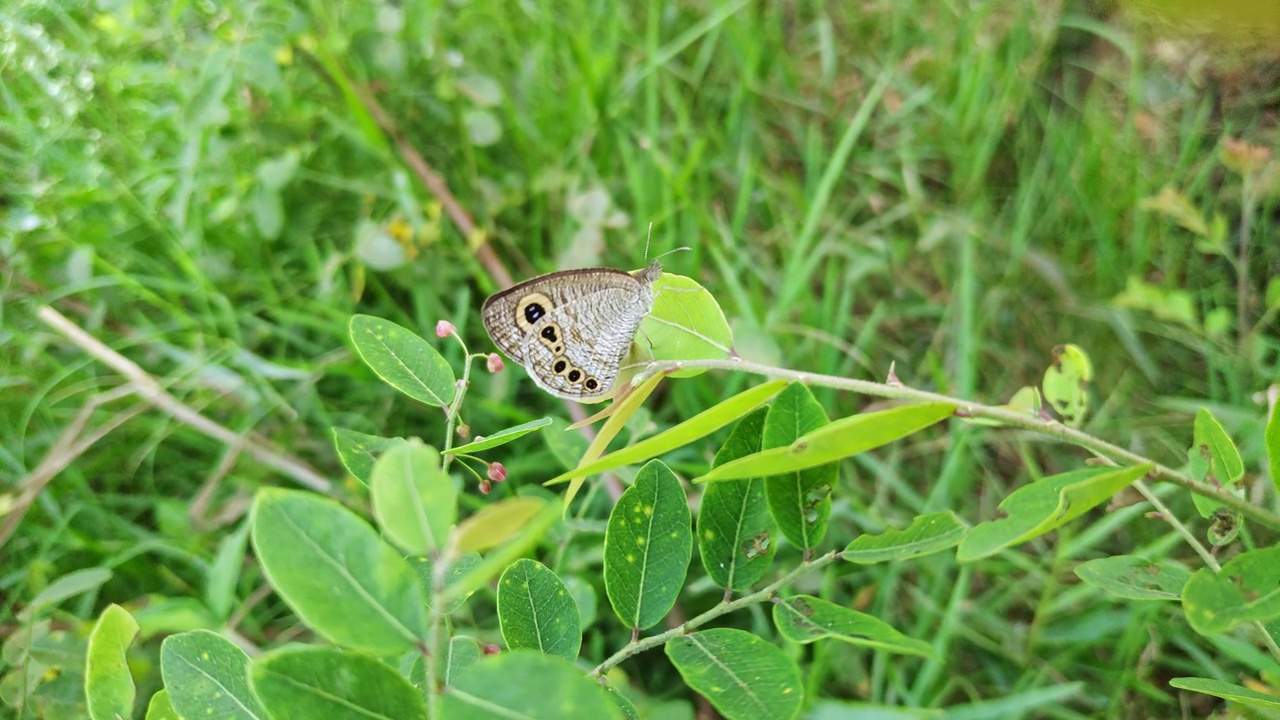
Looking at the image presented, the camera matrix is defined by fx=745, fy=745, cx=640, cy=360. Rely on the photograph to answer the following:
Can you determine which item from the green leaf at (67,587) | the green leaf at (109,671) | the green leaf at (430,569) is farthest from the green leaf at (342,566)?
the green leaf at (67,587)

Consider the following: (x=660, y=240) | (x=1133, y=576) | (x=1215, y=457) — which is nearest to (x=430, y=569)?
(x=1133, y=576)

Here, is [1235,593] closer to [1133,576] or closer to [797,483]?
[1133,576]

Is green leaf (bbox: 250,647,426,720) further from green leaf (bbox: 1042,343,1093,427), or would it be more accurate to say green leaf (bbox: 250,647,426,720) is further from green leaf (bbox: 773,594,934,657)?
green leaf (bbox: 1042,343,1093,427)

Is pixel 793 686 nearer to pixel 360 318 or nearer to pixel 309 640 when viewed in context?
pixel 360 318

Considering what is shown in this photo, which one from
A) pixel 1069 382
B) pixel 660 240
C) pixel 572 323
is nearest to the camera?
pixel 1069 382

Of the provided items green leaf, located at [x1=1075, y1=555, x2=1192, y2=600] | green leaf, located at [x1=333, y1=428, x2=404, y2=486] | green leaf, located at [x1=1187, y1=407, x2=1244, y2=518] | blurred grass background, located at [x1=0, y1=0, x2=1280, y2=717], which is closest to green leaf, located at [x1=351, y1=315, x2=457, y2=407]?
green leaf, located at [x1=333, y1=428, x2=404, y2=486]

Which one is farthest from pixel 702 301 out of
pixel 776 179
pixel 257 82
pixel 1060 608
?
pixel 776 179

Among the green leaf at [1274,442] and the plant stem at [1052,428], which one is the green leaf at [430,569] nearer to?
the plant stem at [1052,428]
